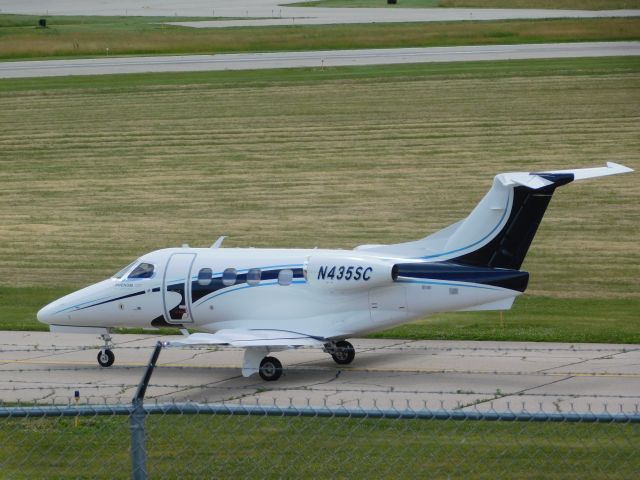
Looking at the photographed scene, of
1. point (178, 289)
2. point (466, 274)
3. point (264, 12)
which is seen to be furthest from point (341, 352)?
point (264, 12)

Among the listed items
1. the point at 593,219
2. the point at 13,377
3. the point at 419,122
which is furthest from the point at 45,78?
the point at 13,377

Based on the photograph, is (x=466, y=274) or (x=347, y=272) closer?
(x=466, y=274)

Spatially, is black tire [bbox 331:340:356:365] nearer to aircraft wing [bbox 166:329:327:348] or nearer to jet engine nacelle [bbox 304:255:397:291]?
aircraft wing [bbox 166:329:327:348]

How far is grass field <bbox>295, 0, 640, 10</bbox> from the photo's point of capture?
87.6 metres

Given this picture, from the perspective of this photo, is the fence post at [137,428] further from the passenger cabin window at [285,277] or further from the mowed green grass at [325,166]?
the mowed green grass at [325,166]

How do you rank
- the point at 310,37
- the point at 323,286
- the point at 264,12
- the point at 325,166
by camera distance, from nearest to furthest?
the point at 323,286 < the point at 325,166 < the point at 310,37 < the point at 264,12

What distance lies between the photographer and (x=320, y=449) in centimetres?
1541

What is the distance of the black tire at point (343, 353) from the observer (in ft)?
74.0

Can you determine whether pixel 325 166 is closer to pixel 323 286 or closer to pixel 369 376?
pixel 323 286

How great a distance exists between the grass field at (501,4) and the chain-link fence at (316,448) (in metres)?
72.9

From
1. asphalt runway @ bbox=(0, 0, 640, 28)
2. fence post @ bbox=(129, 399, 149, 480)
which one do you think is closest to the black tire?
fence post @ bbox=(129, 399, 149, 480)

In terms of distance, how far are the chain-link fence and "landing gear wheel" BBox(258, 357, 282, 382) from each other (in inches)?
144

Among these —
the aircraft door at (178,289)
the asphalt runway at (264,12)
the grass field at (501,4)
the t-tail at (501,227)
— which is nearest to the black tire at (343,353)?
the t-tail at (501,227)

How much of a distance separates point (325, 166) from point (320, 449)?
1174 inches
